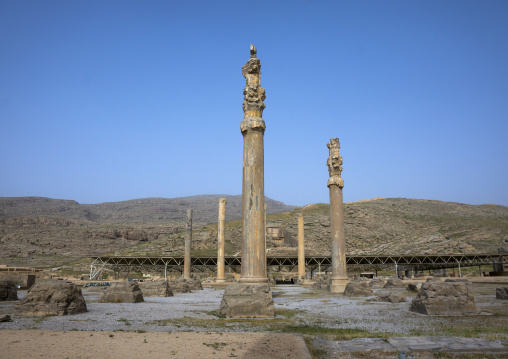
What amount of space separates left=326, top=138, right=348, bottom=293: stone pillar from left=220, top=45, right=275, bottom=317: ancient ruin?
863 cm

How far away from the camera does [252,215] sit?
10992mm

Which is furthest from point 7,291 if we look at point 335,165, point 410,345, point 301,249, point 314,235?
point 314,235

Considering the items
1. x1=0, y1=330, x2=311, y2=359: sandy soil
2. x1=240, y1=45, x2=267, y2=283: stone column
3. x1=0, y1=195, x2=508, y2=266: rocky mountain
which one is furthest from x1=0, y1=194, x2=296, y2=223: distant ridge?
x1=0, y1=330, x2=311, y2=359: sandy soil

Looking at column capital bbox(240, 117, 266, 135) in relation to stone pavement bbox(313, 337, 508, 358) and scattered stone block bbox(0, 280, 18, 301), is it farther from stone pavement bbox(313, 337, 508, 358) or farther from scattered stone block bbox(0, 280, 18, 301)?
scattered stone block bbox(0, 280, 18, 301)

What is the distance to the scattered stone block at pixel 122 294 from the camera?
48.6 feet

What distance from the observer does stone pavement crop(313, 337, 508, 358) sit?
5.24m

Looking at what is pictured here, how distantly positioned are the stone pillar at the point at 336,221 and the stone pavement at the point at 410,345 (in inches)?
524

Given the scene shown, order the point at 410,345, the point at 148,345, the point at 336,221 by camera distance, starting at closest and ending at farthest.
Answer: the point at 148,345 → the point at 410,345 → the point at 336,221

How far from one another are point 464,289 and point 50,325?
10.1 m

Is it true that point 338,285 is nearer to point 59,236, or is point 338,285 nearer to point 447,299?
point 447,299

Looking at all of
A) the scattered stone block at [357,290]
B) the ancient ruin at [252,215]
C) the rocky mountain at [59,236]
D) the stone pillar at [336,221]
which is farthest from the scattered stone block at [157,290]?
the rocky mountain at [59,236]

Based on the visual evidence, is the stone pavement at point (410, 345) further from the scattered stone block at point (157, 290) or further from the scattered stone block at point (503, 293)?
the scattered stone block at point (157, 290)

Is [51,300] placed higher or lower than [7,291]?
higher

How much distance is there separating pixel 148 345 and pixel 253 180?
6.56 metres
